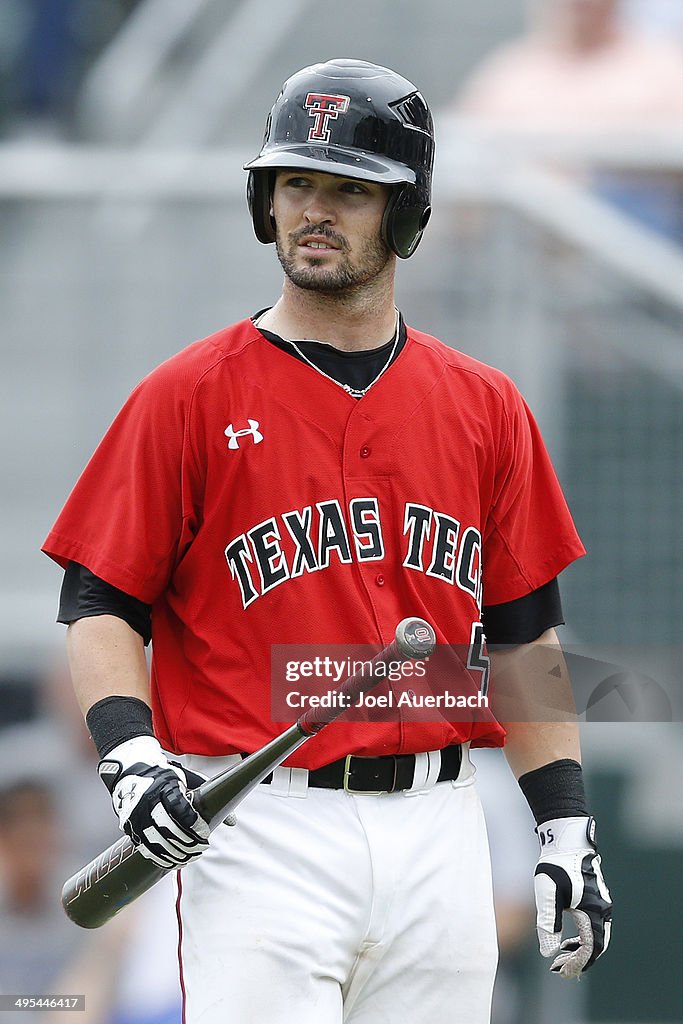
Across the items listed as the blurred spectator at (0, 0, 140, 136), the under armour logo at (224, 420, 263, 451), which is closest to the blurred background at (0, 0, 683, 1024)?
the blurred spectator at (0, 0, 140, 136)

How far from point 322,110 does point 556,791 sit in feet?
4.70

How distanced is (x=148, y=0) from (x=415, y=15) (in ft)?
4.05

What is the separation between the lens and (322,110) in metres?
3.19

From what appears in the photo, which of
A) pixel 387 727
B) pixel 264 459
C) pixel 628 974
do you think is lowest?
pixel 628 974

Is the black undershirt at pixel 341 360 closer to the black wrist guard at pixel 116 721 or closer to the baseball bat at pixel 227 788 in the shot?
the baseball bat at pixel 227 788

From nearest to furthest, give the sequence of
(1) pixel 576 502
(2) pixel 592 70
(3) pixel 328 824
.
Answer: (3) pixel 328 824 → (1) pixel 576 502 → (2) pixel 592 70

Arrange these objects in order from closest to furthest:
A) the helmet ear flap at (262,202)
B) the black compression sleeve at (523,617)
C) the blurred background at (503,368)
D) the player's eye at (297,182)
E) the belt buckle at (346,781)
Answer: the belt buckle at (346,781), the player's eye at (297,182), the helmet ear flap at (262,202), the black compression sleeve at (523,617), the blurred background at (503,368)

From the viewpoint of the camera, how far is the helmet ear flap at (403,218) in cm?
321

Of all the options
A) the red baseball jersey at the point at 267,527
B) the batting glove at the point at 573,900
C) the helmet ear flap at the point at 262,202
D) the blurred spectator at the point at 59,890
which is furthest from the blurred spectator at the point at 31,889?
the helmet ear flap at the point at 262,202

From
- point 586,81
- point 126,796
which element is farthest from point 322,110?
point 586,81

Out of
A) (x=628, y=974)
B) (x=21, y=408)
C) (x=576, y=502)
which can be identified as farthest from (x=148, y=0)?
(x=628, y=974)

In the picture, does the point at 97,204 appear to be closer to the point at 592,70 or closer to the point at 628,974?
the point at 592,70

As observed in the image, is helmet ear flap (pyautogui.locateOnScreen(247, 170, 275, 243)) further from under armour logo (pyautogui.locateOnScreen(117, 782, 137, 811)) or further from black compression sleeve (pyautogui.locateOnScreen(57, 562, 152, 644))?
under armour logo (pyautogui.locateOnScreen(117, 782, 137, 811))

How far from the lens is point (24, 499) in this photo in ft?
19.5
